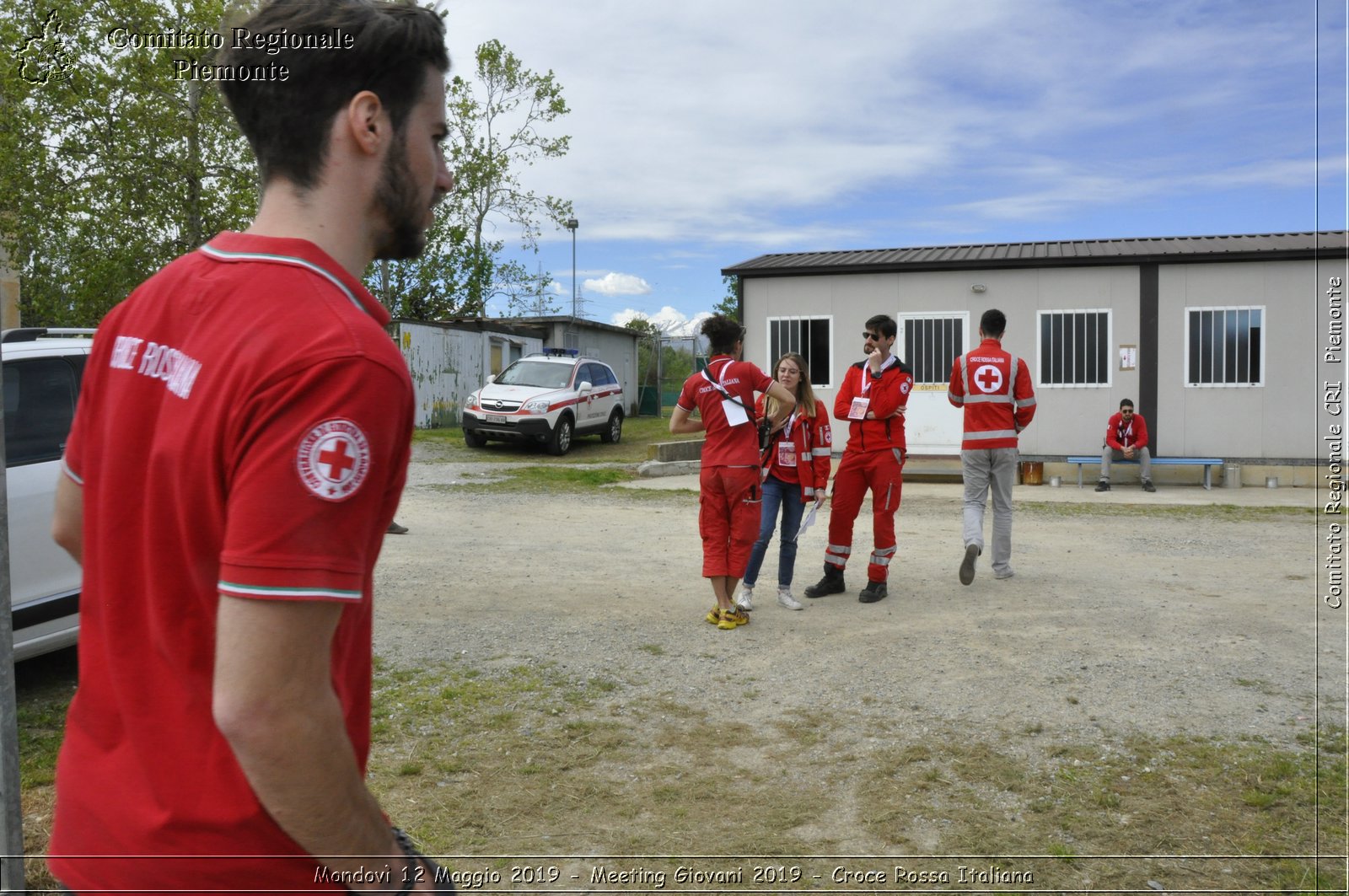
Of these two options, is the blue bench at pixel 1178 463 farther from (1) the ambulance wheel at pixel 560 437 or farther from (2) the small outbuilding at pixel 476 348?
(2) the small outbuilding at pixel 476 348

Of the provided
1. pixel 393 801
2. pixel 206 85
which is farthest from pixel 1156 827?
pixel 206 85

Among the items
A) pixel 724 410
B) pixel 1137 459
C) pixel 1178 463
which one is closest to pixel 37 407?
pixel 724 410

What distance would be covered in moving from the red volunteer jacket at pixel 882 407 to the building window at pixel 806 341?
10.9 m

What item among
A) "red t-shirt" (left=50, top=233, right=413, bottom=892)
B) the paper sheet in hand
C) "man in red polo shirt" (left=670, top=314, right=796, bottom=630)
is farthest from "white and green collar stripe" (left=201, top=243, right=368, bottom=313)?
the paper sheet in hand

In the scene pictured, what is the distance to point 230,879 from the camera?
1163 millimetres

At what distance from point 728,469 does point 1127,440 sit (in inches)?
473

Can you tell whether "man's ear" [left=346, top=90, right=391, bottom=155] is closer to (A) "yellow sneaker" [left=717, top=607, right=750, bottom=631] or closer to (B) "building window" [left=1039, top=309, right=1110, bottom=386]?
(A) "yellow sneaker" [left=717, top=607, right=750, bottom=631]

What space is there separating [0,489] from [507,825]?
6.75ft

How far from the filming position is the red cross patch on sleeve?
3.46 ft

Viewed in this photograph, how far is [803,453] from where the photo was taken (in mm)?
7367

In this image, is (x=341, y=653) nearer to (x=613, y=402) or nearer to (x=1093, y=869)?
(x=1093, y=869)

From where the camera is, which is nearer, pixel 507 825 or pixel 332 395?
Result: pixel 332 395

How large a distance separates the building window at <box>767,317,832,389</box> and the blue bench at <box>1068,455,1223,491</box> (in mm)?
4643

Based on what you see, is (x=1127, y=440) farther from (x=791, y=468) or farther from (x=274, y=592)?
(x=274, y=592)
